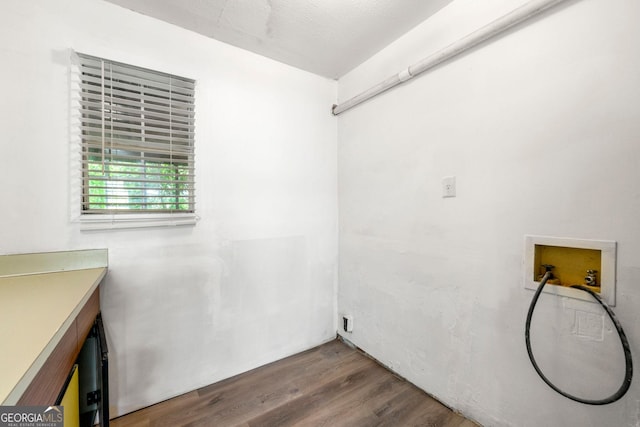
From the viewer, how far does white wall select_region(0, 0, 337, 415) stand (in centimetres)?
134

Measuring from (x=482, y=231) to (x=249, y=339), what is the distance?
5.78 ft

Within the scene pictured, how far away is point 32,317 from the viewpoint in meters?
0.82

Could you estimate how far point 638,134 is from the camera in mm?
Result: 999

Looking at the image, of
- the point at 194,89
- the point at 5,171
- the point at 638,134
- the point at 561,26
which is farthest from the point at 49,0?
the point at 638,134

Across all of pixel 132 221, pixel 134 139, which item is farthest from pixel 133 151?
pixel 132 221

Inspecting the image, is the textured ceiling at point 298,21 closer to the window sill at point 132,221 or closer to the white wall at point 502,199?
the white wall at point 502,199

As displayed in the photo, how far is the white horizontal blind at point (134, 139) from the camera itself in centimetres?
146

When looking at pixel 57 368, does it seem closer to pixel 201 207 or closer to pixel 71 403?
pixel 71 403

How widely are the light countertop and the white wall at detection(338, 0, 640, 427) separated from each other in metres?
1.75

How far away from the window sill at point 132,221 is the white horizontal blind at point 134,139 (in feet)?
0.12

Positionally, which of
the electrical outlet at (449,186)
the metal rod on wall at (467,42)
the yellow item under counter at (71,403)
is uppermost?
the metal rod on wall at (467,42)

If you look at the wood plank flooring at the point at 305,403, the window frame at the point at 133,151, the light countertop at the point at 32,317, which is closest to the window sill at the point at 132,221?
the window frame at the point at 133,151

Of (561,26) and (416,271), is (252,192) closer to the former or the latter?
(416,271)

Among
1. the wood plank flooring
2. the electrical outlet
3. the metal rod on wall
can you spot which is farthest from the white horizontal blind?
the electrical outlet
